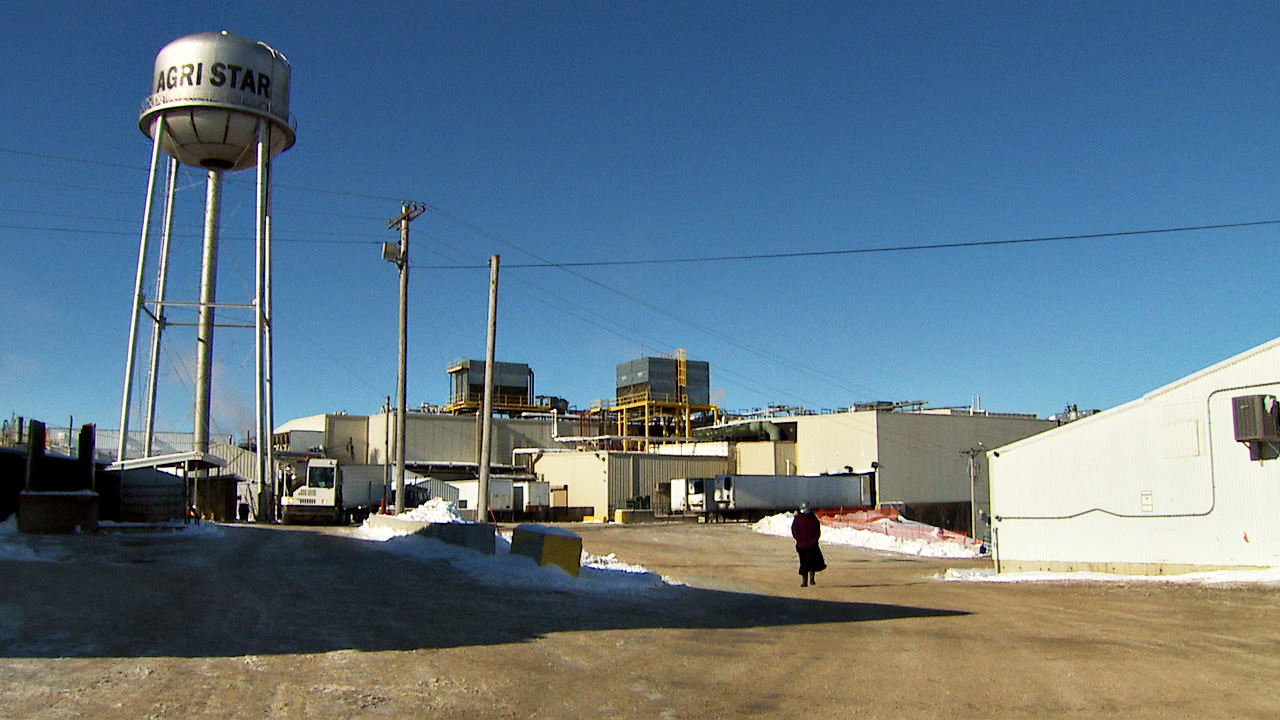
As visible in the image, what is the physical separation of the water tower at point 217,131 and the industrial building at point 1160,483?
32.6 m

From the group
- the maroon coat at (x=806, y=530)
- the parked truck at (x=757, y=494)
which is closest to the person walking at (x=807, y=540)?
the maroon coat at (x=806, y=530)

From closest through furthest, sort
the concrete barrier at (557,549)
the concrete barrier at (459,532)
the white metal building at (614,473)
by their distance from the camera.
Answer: the concrete barrier at (557,549)
the concrete barrier at (459,532)
the white metal building at (614,473)

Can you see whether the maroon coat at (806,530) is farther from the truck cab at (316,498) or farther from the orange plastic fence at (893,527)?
the truck cab at (316,498)

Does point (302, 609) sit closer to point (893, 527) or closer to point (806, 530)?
point (806, 530)

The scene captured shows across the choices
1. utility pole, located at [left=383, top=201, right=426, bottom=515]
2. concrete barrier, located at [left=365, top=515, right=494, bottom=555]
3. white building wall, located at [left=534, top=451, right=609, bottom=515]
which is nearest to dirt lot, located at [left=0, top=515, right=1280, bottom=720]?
concrete barrier, located at [left=365, top=515, right=494, bottom=555]

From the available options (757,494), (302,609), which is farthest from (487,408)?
(757,494)

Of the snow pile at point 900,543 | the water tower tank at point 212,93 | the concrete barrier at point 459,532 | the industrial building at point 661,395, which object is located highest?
the water tower tank at point 212,93

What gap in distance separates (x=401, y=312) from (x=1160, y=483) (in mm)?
22922

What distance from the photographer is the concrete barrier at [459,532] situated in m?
19.5

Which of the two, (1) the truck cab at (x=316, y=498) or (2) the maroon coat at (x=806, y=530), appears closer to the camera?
(2) the maroon coat at (x=806, y=530)

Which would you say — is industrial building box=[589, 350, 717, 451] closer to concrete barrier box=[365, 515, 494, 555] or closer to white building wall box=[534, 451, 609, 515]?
white building wall box=[534, 451, 609, 515]

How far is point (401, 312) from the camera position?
1297 inches

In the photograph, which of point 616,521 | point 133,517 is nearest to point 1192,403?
point 133,517

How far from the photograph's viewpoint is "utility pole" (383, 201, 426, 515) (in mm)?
31562
